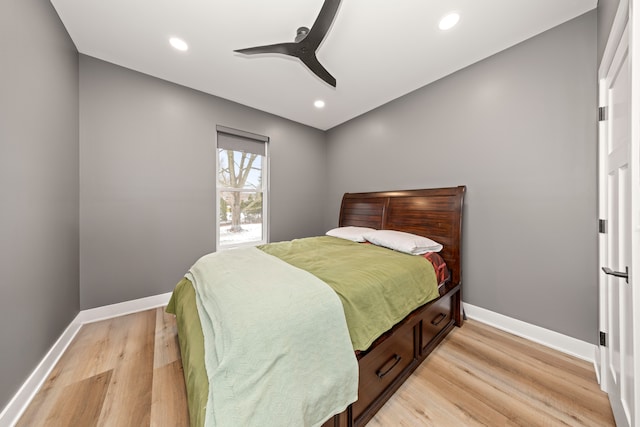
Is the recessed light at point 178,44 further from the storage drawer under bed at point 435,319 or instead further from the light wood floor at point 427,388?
the storage drawer under bed at point 435,319

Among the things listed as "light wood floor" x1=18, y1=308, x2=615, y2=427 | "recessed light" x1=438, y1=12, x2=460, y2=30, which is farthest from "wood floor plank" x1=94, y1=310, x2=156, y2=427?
"recessed light" x1=438, y1=12, x2=460, y2=30

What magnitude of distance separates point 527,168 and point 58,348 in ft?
14.2

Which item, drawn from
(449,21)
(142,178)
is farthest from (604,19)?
(142,178)

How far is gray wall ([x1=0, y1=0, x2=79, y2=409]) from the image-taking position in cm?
126

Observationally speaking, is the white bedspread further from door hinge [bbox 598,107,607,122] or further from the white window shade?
the white window shade

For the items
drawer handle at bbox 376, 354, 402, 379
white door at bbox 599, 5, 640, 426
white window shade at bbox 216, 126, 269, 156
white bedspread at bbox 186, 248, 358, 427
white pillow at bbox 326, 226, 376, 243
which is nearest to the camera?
white bedspread at bbox 186, 248, 358, 427

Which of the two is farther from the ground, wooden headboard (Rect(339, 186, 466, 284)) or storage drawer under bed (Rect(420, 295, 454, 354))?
wooden headboard (Rect(339, 186, 466, 284))

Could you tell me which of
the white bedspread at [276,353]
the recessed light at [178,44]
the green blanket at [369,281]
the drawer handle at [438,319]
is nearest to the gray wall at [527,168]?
the drawer handle at [438,319]

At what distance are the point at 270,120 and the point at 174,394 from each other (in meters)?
3.43

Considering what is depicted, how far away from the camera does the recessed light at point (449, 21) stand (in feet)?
5.78

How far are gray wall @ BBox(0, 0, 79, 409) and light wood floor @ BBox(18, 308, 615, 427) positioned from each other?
27cm

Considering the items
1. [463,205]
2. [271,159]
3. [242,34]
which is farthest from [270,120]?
[463,205]

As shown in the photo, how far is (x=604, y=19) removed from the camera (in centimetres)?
149

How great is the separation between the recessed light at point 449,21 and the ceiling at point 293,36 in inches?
1.7
